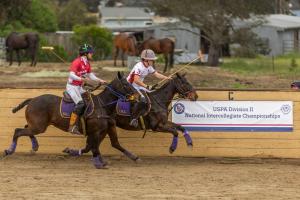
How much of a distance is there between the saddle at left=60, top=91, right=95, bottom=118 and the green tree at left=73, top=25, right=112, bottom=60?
Result: 34456mm

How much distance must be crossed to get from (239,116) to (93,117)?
3.13 meters

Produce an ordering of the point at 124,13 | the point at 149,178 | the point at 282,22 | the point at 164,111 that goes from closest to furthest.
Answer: the point at 149,178, the point at 164,111, the point at 282,22, the point at 124,13

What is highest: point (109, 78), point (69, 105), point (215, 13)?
point (69, 105)

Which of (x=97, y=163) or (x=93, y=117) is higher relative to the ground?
(x=93, y=117)

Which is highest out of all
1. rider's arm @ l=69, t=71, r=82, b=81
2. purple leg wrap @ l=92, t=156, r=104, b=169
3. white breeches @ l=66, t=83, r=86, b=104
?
rider's arm @ l=69, t=71, r=82, b=81

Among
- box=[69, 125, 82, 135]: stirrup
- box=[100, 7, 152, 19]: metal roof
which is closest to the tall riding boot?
box=[69, 125, 82, 135]: stirrup

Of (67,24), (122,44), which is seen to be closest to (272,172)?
(122,44)

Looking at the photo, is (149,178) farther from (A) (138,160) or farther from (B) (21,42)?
(B) (21,42)

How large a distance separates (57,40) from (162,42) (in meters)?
14.6

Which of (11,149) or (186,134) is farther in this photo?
(186,134)

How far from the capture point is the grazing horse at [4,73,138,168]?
49.3 ft

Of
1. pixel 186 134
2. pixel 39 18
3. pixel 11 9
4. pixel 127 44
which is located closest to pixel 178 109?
pixel 186 134

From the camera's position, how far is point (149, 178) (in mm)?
13758

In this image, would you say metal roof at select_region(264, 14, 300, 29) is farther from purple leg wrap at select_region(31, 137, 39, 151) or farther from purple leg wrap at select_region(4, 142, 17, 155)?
purple leg wrap at select_region(4, 142, 17, 155)
